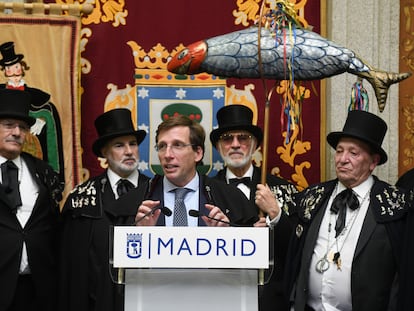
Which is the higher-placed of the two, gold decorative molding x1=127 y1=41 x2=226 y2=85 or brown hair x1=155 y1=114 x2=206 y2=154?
gold decorative molding x1=127 y1=41 x2=226 y2=85

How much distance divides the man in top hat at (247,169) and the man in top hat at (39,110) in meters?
1.14

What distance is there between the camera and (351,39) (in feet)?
21.5

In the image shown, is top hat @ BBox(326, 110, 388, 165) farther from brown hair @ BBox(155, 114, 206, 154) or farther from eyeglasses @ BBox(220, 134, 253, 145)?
brown hair @ BBox(155, 114, 206, 154)

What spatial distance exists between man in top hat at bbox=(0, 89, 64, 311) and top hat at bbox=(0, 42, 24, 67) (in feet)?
2.26

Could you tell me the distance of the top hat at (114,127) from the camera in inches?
223

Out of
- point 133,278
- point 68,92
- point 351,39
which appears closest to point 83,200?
point 68,92

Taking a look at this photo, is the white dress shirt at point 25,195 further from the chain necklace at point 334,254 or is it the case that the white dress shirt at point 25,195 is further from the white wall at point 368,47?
the white wall at point 368,47

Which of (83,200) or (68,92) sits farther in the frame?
(68,92)

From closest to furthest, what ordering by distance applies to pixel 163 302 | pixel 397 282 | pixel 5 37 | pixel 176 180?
pixel 163 302 → pixel 176 180 → pixel 397 282 → pixel 5 37

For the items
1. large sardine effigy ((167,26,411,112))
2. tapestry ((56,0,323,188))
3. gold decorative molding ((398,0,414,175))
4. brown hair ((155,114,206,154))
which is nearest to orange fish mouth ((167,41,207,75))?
large sardine effigy ((167,26,411,112))

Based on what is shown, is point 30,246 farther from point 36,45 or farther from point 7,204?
point 36,45

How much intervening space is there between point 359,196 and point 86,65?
2.51m

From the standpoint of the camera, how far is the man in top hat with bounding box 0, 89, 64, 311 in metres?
5.25

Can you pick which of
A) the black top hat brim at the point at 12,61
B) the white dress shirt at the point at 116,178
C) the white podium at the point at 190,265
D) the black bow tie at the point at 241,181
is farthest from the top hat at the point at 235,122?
the white podium at the point at 190,265
